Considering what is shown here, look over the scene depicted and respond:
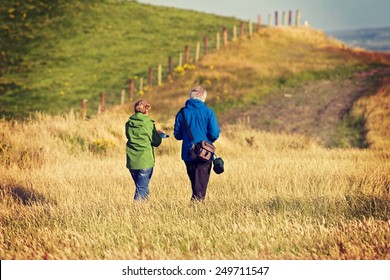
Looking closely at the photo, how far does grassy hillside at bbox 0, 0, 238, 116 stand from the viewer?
39312 mm

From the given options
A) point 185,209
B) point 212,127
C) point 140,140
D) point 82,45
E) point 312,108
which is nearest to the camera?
point 185,209

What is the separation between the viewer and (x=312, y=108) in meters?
27.4

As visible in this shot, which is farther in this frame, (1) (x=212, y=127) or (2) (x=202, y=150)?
(1) (x=212, y=127)

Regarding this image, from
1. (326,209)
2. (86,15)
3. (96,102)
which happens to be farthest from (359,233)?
(86,15)

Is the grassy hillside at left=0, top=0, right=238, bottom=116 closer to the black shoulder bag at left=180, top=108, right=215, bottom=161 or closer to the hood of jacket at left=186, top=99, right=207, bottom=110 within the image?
the hood of jacket at left=186, top=99, right=207, bottom=110

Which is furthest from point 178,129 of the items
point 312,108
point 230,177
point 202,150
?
point 312,108

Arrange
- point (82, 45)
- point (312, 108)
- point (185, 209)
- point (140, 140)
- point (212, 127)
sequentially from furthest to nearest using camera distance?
point (82, 45)
point (312, 108)
point (140, 140)
point (212, 127)
point (185, 209)

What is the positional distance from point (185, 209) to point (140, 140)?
1.23m

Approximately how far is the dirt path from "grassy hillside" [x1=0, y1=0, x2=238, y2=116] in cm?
1134

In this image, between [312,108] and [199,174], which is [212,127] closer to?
[199,174]

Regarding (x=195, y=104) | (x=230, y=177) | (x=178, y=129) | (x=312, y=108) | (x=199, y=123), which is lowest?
(x=312, y=108)

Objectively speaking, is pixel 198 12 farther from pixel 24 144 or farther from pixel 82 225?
pixel 82 225

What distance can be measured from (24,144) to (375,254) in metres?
10.4

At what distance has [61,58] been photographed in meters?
49.0
